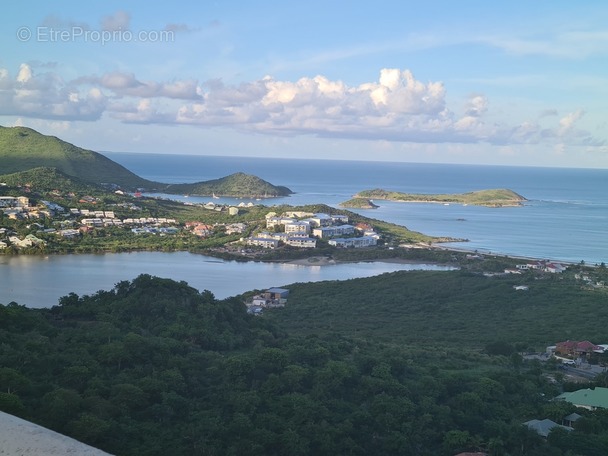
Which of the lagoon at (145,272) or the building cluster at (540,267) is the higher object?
the building cluster at (540,267)

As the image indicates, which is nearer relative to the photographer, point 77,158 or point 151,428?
point 151,428

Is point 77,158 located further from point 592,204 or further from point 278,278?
point 592,204

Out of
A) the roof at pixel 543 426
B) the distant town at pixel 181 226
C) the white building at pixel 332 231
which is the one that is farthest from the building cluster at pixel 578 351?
the white building at pixel 332 231

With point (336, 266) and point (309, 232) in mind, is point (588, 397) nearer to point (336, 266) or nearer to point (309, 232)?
point (336, 266)

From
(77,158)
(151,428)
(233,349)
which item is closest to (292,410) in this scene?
→ (151,428)

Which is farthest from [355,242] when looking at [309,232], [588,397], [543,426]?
[543,426]

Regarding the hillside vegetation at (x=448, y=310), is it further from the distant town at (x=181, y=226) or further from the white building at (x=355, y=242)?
the distant town at (x=181, y=226)
